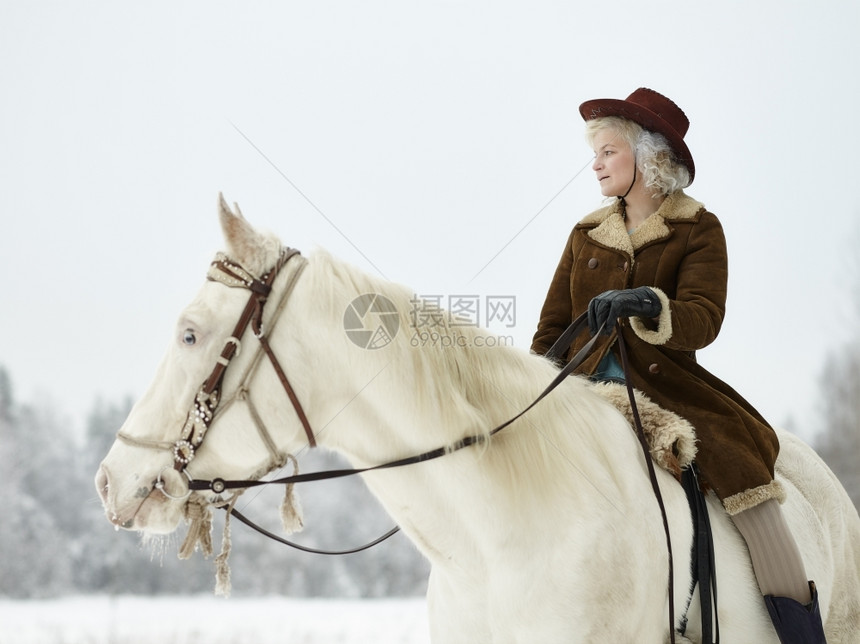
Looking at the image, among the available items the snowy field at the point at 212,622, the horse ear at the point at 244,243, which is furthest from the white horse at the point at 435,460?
the snowy field at the point at 212,622

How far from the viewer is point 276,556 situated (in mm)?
12352

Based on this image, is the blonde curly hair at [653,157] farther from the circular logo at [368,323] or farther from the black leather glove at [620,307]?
the circular logo at [368,323]

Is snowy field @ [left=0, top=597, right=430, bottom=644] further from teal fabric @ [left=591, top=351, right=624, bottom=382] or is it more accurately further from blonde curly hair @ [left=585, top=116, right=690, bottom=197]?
blonde curly hair @ [left=585, top=116, right=690, bottom=197]

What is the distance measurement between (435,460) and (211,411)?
627 mm

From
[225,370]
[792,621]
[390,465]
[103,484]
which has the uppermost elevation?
[225,370]

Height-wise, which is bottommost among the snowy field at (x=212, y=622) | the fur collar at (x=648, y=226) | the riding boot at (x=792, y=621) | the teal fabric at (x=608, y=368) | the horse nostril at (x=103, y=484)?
the snowy field at (x=212, y=622)

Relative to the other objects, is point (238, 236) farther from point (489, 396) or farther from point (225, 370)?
point (489, 396)

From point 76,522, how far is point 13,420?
251 cm

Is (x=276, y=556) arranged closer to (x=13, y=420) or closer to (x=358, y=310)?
(x=13, y=420)

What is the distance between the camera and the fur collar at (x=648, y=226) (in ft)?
8.22

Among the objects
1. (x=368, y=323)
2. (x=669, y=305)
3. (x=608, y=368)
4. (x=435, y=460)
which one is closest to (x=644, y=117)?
(x=669, y=305)

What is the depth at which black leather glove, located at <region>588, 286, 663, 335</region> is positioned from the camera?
6.97 feet

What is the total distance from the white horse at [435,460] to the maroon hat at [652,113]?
1080mm

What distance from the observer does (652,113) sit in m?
2.54
